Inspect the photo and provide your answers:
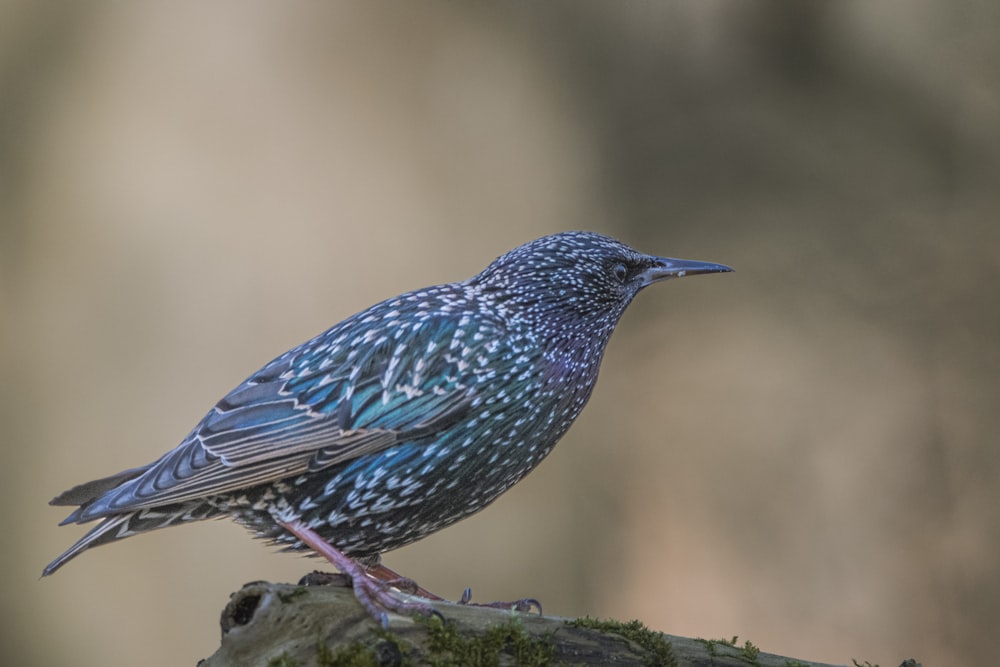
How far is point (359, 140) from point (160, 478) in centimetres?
336

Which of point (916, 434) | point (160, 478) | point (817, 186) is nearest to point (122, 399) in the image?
point (160, 478)

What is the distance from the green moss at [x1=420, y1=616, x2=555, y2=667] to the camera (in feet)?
6.83

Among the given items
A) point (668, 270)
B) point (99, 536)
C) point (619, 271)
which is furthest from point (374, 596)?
point (668, 270)

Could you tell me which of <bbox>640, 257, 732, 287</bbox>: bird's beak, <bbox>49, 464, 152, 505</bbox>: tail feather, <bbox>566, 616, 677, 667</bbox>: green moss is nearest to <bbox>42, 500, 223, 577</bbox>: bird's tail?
<bbox>49, 464, 152, 505</bbox>: tail feather

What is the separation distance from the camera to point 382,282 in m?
5.38

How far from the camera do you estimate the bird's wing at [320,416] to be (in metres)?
2.45

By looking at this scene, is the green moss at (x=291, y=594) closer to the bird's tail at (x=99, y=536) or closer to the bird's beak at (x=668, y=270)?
the bird's tail at (x=99, y=536)

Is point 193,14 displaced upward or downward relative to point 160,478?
upward

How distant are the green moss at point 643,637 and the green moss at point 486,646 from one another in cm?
17

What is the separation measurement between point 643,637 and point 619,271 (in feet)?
3.87

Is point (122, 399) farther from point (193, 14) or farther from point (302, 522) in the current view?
point (302, 522)

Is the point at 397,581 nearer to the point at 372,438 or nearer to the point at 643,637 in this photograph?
the point at 372,438

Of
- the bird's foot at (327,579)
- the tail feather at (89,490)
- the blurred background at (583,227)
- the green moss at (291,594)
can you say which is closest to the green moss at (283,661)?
the green moss at (291,594)

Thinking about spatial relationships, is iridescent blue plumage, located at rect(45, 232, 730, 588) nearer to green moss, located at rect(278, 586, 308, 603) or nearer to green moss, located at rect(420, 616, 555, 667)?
green moss, located at rect(278, 586, 308, 603)
